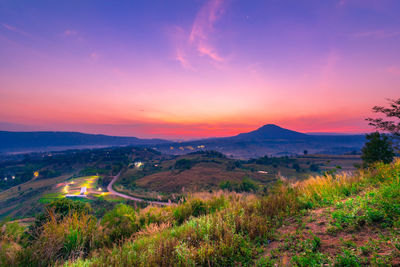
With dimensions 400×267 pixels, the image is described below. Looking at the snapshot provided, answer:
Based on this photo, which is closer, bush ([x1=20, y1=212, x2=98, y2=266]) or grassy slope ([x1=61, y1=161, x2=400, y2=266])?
grassy slope ([x1=61, y1=161, x2=400, y2=266])

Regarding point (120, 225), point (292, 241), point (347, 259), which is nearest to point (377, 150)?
point (292, 241)

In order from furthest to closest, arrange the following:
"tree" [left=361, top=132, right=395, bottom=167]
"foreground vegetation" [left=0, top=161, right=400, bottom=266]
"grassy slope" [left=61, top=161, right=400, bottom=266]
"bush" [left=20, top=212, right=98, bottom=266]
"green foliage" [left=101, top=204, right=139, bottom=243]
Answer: "tree" [left=361, top=132, right=395, bottom=167] → "green foliage" [left=101, top=204, right=139, bottom=243] → "bush" [left=20, top=212, right=98, bottom=266] → "foreground vegetation" [left=0, top=161, right=400, bottom=266] → "grassy slope" [left=61, top=161, right=400, bottom=266]

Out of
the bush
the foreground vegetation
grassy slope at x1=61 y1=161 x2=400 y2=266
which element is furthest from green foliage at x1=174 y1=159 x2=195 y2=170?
grassy slope at x1=61 y1=161 x2=400 y2=266

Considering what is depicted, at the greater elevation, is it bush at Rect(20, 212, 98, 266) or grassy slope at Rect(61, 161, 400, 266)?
grassy slope at Rect(61, 161, 400, 266)

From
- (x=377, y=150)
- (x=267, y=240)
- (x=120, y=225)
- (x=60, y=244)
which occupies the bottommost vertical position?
(x=120, y=225)

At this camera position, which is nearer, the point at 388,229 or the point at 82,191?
the point at 388,229

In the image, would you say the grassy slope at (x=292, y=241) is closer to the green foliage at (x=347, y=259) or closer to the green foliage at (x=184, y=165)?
the green foliage at (x=347, y=259)

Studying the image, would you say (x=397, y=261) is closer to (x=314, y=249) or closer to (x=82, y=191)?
(x=314, y=249)

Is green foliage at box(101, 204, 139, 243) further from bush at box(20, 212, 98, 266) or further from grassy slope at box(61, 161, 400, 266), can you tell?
grassy slope at box(61, 161, 400, 266)

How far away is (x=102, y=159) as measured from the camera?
148000 millimetres

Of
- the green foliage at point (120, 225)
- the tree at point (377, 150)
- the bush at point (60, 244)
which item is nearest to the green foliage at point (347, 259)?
the bush at point (60, 244)

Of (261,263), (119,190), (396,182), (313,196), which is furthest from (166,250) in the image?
(119,190)

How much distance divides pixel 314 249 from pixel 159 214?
19.0 ft

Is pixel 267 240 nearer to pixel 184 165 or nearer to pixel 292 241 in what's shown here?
pixel 292 241
